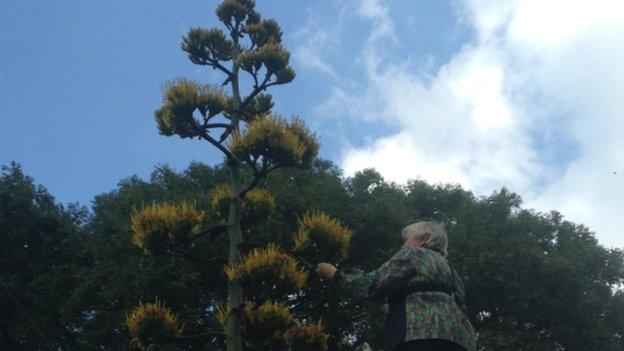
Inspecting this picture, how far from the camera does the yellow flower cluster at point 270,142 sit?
6805 mm

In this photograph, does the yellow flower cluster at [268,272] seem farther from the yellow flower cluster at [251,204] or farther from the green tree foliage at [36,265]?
the green tree foliage at [36,265]

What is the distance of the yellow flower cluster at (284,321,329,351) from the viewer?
6.36 metres

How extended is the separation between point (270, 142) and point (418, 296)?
2.71m

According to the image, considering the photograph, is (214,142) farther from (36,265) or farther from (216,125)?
(36,265)

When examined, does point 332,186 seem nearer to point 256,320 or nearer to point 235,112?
point 235,112

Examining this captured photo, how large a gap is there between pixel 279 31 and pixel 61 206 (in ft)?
40.4

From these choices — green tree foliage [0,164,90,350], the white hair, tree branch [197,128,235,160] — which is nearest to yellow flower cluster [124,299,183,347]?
tree branch [197,128,235,160]

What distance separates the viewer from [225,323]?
6430mm

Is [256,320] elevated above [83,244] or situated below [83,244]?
below

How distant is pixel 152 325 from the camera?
20.5 feet

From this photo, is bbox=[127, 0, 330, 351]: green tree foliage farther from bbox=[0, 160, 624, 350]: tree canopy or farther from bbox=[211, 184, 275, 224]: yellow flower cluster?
bbox=[0, 160, 624, 350]: tree canopy

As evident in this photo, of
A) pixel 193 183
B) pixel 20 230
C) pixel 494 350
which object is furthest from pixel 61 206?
pixel 494 350

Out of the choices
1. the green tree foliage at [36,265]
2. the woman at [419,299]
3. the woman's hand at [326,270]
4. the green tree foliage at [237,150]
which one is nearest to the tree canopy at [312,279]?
the green tree foliage at [36,265]

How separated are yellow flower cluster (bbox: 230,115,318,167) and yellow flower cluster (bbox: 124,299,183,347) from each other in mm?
1599
